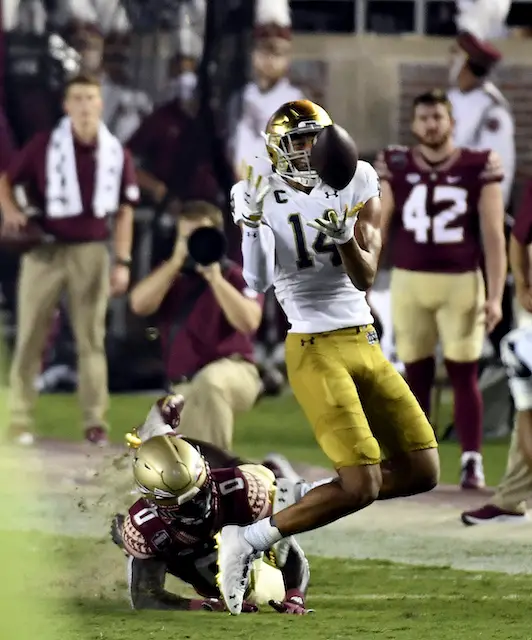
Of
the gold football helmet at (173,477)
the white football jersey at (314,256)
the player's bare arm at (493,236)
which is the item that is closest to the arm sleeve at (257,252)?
the white football jersey at (314,256)

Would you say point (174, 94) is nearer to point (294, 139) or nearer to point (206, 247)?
point (206, 247)

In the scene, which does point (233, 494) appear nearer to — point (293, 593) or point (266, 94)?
point (293, 593)

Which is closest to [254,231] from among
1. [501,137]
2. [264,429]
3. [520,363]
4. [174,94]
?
[520,363]

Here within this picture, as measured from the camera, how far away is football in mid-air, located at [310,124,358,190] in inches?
201

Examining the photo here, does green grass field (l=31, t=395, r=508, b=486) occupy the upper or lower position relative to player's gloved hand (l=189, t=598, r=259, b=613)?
lower

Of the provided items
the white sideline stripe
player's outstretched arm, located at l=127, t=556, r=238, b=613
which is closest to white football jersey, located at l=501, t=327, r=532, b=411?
the white sideline stripe

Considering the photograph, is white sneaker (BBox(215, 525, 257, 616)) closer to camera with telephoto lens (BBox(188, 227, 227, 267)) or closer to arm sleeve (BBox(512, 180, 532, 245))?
camera with telephoto lens (BBox(188, 227, 227, 267))

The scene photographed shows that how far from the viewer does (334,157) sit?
5102mm

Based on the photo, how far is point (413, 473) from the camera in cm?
539

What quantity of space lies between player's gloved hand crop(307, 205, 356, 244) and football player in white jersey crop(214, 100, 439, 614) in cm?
12

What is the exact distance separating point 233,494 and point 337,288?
0.70 m

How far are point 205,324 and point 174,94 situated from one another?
13.4ft

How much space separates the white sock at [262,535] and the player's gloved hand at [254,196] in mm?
887

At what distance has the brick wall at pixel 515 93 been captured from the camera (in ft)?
36.9
